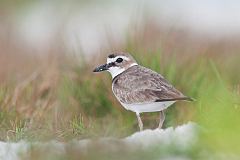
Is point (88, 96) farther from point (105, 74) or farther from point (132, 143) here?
point (132, 143)

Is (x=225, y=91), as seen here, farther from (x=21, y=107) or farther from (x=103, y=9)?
(x=103, y=9)

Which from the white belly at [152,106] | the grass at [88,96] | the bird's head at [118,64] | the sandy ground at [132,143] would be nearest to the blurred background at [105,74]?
the grass at [88,96]

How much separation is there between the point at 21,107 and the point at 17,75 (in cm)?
196

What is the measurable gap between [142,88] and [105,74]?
1.76 meters

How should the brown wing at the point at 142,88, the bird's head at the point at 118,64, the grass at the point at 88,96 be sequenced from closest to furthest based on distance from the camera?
the grass at the point at 88,96 → the brown wing at the point at 142,88 → the bird's head at the point at 118,64

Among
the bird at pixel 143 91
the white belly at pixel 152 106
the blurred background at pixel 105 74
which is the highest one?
the bird at pixel 143 91

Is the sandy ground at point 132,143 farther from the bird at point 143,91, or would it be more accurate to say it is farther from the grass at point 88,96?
the bird at point 143,91

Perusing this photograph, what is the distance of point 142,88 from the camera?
6.88 meters

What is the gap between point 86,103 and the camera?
8438 millimetres

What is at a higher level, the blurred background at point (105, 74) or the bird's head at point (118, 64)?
the bird's head at point (118, 64)

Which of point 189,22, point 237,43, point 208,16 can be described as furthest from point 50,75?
point 208,16

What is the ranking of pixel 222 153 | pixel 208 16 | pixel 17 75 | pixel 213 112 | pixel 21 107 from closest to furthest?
pixel 222 153 < pixel 213 112 < pixel 21 107 < pixel 17 75 < pixel 208 16

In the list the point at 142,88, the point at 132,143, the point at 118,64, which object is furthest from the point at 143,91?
the point at 132,143

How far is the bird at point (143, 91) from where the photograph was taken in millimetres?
6695
